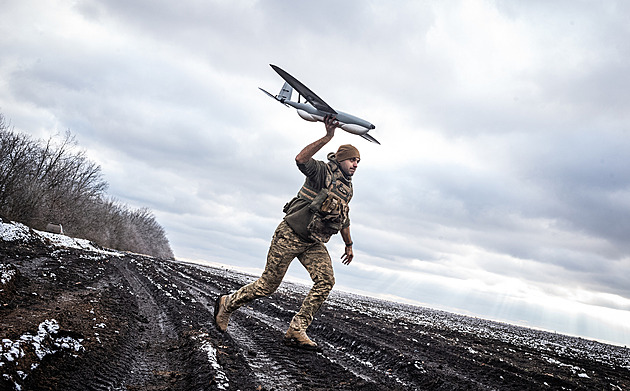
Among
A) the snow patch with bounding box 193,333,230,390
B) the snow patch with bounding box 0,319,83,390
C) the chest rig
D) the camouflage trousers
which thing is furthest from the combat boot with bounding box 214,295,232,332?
the snow patch with bounding box 0,319,83,390

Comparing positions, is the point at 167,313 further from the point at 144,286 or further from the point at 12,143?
the point at 12,143

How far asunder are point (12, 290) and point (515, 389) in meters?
7.43

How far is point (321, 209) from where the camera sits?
17.2ft

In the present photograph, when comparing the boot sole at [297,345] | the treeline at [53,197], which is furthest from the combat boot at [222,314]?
the treeline at [53,197]

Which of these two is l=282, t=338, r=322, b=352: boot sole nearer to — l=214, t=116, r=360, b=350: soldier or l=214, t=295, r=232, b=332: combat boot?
l=214, t=116, r=360, b=350: soldier

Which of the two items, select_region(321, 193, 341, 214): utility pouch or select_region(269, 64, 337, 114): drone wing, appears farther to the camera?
select_region(269, 64, 337, 114): drone wing

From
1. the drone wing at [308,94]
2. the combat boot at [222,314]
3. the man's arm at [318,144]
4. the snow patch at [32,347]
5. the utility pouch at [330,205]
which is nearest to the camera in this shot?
the snow patch at [32,347]

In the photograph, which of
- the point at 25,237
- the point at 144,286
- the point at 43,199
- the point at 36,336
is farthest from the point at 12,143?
the point at 36,336

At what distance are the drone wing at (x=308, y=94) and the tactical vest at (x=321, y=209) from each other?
0.77 metres

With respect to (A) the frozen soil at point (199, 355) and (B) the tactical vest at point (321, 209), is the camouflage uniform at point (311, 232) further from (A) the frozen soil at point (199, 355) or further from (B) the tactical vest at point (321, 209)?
(A) the frozen soil at point (199, 355)

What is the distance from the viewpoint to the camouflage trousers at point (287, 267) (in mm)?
5473

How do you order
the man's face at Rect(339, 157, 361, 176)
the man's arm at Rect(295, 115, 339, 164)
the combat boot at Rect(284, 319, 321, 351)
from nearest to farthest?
the man's arm at Rect(295, 115, 339, 164) → the man's face at Rect(339, 157, 361, 176) → the combat boot at Rect(284, 319, 321, 351)

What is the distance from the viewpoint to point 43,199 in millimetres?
43625

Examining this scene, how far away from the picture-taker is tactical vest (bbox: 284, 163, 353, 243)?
5305 mm
